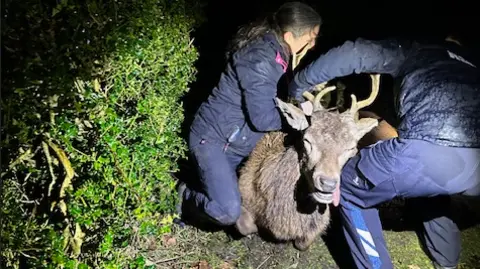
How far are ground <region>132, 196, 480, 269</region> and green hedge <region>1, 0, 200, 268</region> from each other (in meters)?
0.85

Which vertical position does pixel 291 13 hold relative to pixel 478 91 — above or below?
above

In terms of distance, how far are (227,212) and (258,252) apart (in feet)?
1.80

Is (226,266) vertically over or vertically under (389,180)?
under

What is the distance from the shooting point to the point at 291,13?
14.6 feet

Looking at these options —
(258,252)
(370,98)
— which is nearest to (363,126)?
(370,98)

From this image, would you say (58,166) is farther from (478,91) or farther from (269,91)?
(478,91)

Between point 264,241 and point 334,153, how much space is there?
4.12 feet

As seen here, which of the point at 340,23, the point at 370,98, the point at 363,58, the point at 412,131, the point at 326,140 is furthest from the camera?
the point at 340,23

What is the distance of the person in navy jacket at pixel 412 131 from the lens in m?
3.79

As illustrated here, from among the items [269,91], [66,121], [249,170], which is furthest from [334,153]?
[66,121]

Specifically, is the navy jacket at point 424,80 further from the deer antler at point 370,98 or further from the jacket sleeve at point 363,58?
the deer antler at point 370,98

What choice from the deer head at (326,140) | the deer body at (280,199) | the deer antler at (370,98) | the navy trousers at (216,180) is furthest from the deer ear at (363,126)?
the navy trousers at (216,180)

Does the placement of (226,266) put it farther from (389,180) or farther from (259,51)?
(259,51)

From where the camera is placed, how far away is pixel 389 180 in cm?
395
